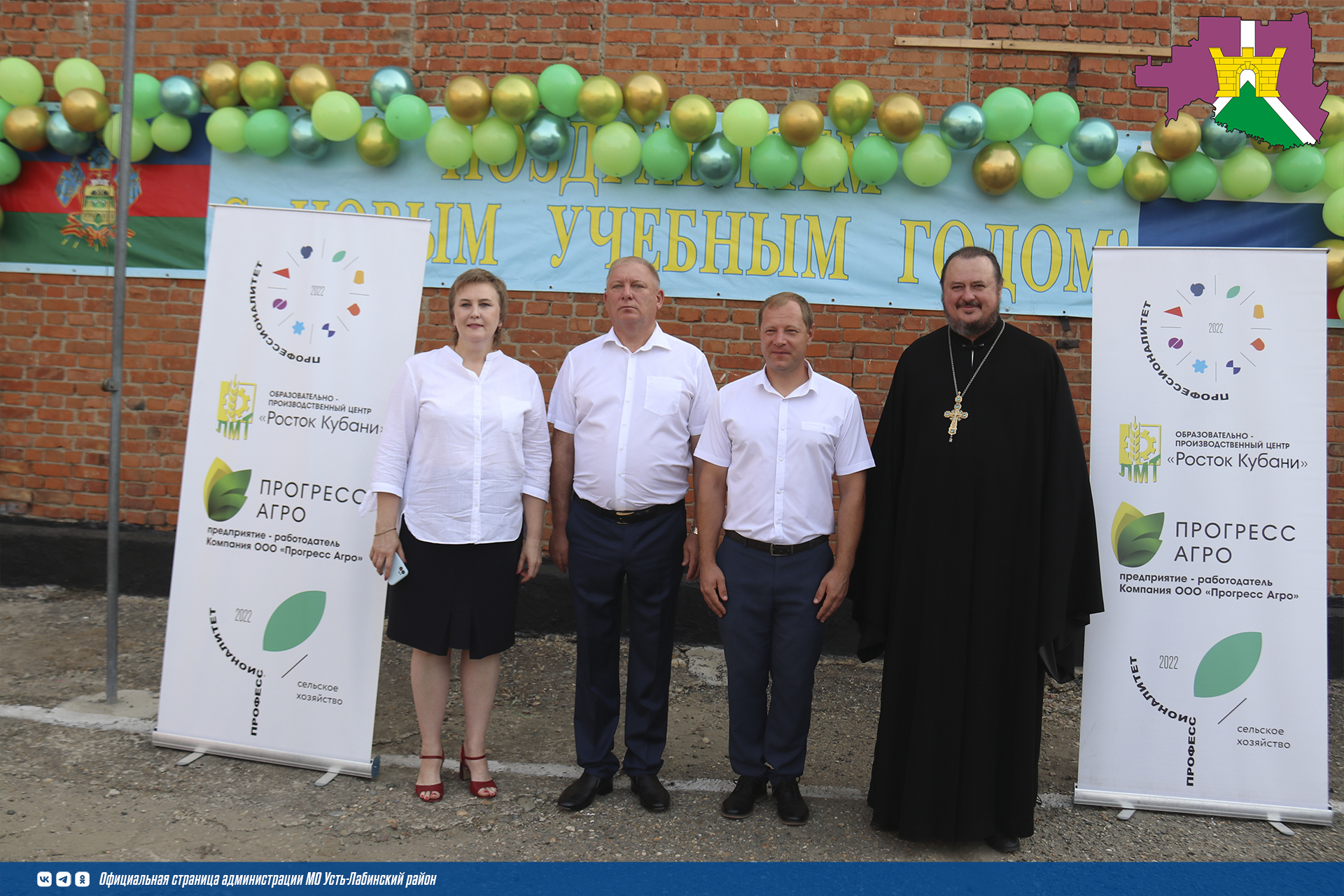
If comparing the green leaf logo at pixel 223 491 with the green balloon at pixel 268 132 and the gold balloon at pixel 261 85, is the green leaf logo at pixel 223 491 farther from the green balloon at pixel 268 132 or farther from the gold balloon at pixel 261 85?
the gold balloon at pixel 261 85

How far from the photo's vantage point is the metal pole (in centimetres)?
388

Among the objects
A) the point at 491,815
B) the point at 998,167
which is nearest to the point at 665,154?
the point at 998,167

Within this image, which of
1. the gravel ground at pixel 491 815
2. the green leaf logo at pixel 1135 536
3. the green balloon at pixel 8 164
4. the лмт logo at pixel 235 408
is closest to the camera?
the gravel ground at pixel 491 815

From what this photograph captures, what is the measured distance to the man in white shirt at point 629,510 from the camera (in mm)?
3250

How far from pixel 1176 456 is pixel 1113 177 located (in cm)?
210

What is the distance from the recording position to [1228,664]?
3404 millimetres

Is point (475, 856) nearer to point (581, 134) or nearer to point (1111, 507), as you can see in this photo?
point (1111, 507)

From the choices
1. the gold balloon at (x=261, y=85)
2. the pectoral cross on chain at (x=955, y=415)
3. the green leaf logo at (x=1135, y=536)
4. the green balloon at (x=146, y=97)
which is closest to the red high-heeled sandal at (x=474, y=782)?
the pectoral cross on chain at (x=955, y=415)

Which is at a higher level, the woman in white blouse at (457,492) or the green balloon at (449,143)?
the green balloon at (449,143)

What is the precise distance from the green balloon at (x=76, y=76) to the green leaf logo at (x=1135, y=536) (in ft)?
19.2

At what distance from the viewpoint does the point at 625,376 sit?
3.29 meters

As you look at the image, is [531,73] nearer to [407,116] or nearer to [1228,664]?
[407,116]

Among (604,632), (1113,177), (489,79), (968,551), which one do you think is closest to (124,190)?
(489,79)

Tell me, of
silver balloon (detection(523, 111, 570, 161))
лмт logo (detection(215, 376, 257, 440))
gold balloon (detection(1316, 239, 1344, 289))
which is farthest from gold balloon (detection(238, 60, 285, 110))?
gold balloon (detection(1316, 239, 1344, 289))
